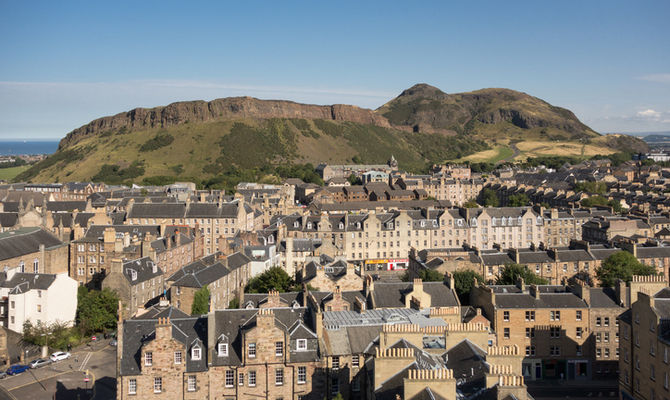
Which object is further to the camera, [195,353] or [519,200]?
[519,200]

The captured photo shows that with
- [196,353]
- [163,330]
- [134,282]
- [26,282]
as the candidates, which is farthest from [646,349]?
[26,282]

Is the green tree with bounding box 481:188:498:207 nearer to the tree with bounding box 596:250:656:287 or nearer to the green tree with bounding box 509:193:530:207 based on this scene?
the green tree with bounding box 509:193:530:207

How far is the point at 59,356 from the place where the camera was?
182 feet

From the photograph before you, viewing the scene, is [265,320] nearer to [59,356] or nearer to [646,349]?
[646,349]

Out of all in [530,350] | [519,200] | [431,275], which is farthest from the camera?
[519,200]

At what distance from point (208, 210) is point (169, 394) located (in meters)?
70.4

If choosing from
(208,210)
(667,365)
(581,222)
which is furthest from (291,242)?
(581,222)

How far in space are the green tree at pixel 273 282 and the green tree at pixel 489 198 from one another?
116871 millimetres

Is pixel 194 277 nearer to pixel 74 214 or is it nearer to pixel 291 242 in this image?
pixel 291 242

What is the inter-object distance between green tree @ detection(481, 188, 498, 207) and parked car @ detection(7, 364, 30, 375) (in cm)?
13760

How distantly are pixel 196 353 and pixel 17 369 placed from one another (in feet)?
85.9

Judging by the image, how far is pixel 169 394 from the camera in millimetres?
35500

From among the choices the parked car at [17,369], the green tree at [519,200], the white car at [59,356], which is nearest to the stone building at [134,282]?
the white car at [59,356]

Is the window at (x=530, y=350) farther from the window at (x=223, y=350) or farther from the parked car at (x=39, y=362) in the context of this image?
the parked car at (x=39, y=362)
